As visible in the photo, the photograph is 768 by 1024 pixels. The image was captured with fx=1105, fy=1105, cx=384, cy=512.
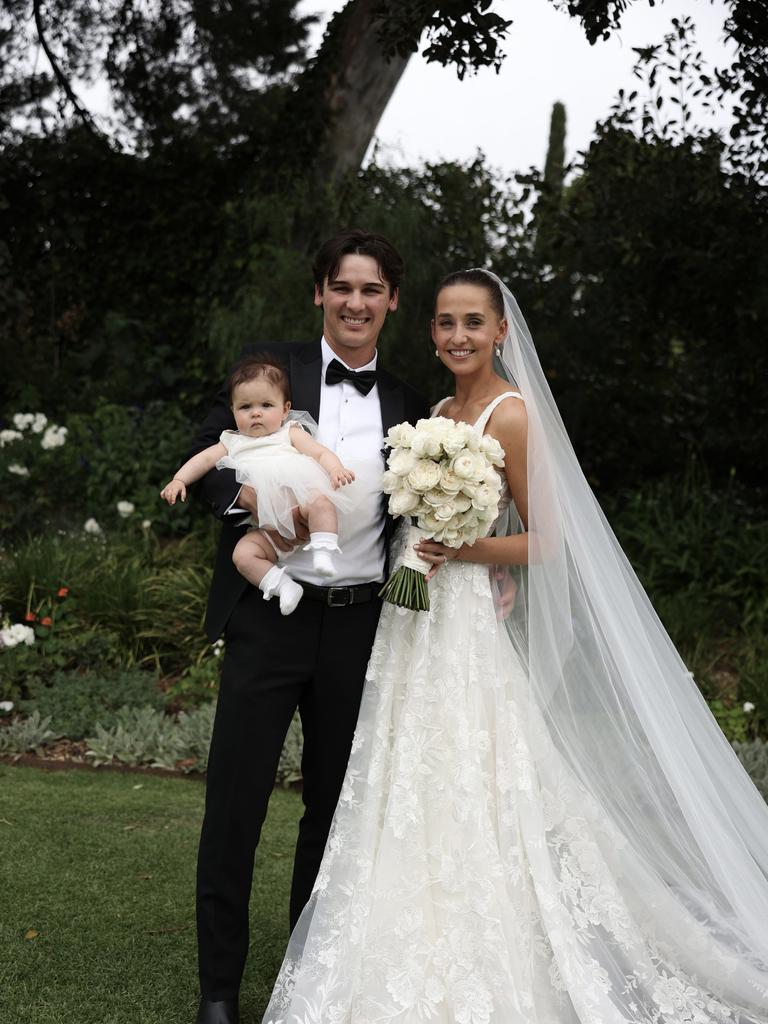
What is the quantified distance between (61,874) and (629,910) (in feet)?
7.38

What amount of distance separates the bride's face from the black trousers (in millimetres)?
774

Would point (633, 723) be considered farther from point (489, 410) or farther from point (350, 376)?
point (350, 376)

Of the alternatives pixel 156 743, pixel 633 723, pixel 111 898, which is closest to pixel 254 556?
pixel 633 723

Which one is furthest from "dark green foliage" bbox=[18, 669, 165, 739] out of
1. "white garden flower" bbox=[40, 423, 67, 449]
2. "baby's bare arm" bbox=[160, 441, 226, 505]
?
"baby's bare arm" bbox=[160, 441, 226, 505]

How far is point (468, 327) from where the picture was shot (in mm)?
3217

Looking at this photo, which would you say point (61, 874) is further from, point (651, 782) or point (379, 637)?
point (651, 782)

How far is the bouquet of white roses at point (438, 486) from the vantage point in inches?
115

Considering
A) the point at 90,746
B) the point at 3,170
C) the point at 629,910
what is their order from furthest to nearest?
1. the point at 3,170
2. the point at 90,746
3. the point at 629,910

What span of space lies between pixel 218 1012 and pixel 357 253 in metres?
2.15

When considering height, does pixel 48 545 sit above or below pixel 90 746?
above

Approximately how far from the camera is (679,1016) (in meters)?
2.90

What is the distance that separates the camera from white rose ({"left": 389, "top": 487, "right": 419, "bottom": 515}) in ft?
9.70

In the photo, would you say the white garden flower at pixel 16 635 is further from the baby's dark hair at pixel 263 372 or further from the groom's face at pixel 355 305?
the groom's face at pixel 355 305

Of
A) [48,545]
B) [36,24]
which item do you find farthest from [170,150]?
[48,545]
